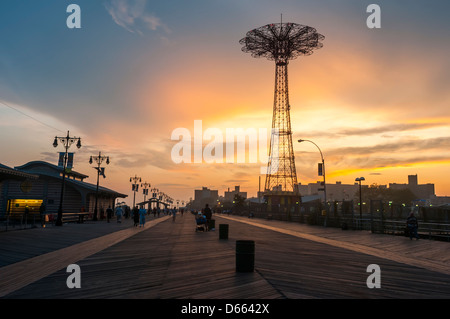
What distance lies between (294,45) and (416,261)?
59.7 meters

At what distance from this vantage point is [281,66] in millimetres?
70375

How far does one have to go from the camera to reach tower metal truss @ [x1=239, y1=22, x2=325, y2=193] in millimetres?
63344

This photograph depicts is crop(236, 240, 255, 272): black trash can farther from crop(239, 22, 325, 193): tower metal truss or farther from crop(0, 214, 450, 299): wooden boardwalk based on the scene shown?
crop(239, 22, 325, 193): tower metal truss

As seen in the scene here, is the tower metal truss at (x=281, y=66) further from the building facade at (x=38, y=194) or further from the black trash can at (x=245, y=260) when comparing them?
the black trash can at (x=245, y=260)

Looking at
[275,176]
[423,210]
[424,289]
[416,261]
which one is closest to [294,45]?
[275,176]

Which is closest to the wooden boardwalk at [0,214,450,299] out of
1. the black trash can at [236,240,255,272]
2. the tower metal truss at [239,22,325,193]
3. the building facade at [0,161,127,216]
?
the black trash can at [236,240,255,272]

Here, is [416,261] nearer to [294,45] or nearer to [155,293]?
[155,293]

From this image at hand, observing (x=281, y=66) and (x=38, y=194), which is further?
(x=281, y=66)

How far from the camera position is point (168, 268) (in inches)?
396

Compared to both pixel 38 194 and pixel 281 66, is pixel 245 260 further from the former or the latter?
pixel 281 66

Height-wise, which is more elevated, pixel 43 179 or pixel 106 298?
pixel 43 179

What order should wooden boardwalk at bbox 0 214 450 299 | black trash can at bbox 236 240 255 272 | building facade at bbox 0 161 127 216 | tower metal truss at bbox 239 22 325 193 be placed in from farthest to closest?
1. tower metal truss at bbox 239 22 325 193
2. building facade at bbox 0 161 127 216
3. black trash can at bbox 236 240 255 272
4. wooden boardwalk at bbox 0 214 450 299

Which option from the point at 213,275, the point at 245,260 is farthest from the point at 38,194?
the point at 245,260

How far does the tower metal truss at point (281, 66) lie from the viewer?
6334 centimetres
